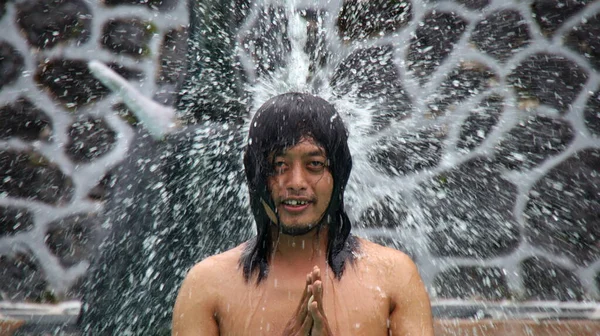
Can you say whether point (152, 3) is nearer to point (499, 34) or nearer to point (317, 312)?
point (499, 34)

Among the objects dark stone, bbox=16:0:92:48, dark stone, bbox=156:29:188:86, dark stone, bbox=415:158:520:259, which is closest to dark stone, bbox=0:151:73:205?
dark stone, bbox=16:0:92:48

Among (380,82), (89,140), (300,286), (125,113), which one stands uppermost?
(300,286)

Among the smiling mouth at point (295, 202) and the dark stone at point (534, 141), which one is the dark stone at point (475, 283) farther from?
the smiling mouth at point (295, 202)

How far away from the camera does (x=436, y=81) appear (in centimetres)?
346

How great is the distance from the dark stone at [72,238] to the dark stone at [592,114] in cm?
226

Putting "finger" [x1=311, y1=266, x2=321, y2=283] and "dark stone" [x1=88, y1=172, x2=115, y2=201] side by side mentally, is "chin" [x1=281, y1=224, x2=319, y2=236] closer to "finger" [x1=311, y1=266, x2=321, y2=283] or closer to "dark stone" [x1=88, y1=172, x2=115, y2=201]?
"finger" [x1=311, y1=266, x2=321, y2=283]

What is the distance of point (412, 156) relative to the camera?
11.4 ft

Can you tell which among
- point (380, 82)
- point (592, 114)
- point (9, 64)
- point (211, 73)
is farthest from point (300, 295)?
point (9, 64)

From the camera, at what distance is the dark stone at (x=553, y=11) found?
3.43 meters

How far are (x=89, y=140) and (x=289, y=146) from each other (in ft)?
7.76

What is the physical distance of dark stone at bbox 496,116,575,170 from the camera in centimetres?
341

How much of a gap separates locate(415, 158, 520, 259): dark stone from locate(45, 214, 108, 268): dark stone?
150 centimetres

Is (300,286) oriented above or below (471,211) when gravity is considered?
above

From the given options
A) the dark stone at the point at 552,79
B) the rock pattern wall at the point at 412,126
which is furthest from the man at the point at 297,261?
the dark stone at the point at 552,79
